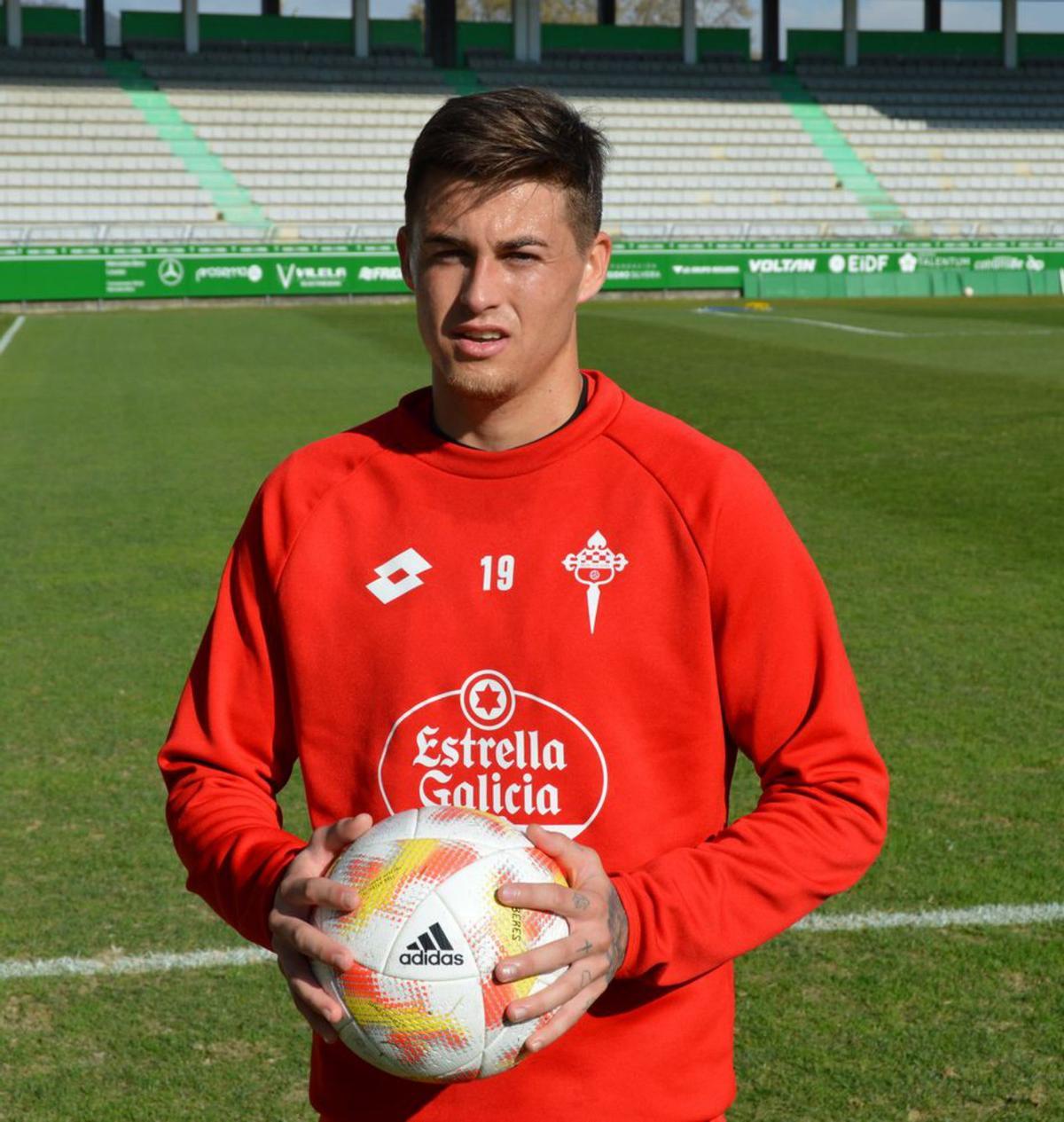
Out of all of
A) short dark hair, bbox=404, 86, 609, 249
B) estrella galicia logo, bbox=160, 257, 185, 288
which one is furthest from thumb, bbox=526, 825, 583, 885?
estrella galicia logo, bbox=160, 257, 185, 288

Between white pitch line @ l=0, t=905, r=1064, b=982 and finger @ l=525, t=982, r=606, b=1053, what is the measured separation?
106 inches

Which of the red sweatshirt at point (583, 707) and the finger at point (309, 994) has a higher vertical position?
the red sweatshirt at point (583, 707)

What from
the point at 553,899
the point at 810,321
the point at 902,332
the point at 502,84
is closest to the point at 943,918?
the point at 553,899

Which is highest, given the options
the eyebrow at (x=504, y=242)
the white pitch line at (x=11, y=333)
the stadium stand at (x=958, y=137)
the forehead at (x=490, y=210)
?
the stadium stand at (x=958, y=137)

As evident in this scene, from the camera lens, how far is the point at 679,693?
2.05 metres

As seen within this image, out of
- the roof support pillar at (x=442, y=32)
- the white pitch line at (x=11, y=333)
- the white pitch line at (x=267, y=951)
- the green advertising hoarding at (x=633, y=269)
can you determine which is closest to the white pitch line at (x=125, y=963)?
the white pitch line at (x=267, y=951)

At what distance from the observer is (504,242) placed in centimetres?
203

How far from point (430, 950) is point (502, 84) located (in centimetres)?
4716

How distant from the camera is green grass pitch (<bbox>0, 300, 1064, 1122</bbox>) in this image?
379 centimetres

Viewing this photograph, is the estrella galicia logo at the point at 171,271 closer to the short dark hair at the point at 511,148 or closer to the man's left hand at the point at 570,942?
the short dark hair at the point at 511,148

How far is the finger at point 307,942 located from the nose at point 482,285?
0.77m

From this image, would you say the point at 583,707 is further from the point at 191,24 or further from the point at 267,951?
the point at 191,24

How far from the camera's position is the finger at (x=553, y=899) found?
5.67ft

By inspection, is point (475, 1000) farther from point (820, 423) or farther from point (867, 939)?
point (820, 423)
